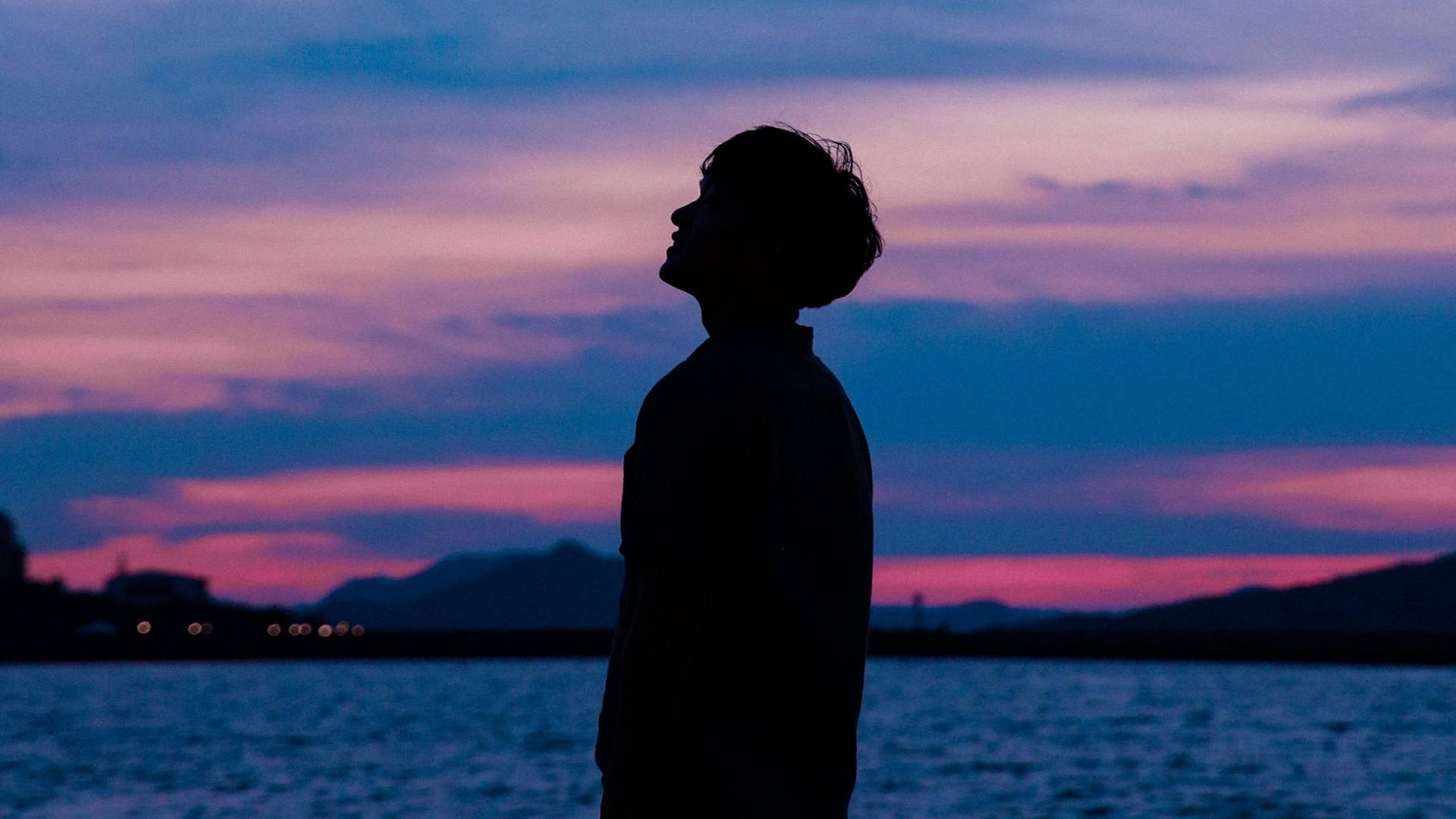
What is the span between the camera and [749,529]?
252cm

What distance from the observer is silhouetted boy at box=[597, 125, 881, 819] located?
8.03ft

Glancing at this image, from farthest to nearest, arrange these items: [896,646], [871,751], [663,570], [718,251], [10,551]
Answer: [10,551] → [896,646] → [871,751] → [718,251] → [663,570]

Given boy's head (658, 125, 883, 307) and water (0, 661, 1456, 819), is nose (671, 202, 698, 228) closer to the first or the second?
boy's head (658, 125, 883, 307)

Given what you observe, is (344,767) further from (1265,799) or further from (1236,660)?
(1236,660)

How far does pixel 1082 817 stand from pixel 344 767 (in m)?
19.7

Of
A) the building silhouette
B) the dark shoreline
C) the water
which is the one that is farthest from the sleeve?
the building silhouette

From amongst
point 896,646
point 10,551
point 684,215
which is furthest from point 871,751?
point 10,551

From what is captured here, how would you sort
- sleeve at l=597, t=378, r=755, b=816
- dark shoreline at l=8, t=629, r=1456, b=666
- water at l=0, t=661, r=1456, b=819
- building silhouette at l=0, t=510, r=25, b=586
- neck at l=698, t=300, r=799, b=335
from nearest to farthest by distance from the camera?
sleeve at l=597, t=378, r=755, b=816 < neck at l=698, t=300, r=799, b=335 < water at l=0, t=661, r=1456, b=819 < dark shoreline at l=8, t=629, r=1456, b=666 < building silhouette at l=0, t=510, r=25, b=586

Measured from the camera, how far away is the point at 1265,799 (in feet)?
118

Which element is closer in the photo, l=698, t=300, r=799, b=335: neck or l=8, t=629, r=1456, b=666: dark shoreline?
l=698, t=300, r=799, b=335: neck

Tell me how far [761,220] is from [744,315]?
0.48 ft

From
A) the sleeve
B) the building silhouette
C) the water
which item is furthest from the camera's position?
the building silhouette

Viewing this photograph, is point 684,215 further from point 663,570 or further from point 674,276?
point 663,570

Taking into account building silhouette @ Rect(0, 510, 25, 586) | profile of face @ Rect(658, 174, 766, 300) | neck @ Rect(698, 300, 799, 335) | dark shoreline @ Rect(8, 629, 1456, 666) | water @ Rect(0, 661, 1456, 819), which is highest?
building silhouette @ Rect(0, 510, 25, 586)
